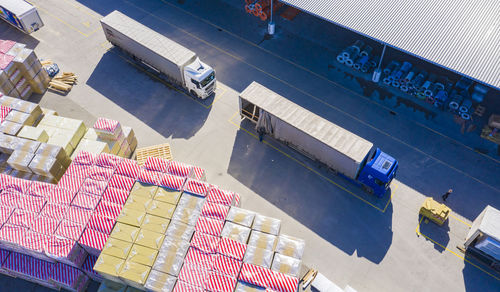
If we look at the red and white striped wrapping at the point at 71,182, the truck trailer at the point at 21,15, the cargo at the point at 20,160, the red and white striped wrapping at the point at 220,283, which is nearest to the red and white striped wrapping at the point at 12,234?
the red and white striped wrapping at the point at 71,182

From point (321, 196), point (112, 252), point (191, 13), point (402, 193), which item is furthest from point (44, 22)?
point (402, 193)

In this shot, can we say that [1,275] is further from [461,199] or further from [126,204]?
[461,199]

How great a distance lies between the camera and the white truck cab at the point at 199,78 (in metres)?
30.0

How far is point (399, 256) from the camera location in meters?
23.5

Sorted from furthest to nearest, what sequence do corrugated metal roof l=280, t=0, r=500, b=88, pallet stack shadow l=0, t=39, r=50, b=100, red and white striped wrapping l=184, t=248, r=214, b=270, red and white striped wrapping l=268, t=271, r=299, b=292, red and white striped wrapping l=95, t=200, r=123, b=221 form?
pallet stack shadow l=0, t=39, r=50, b=100 → corrugated metal roof l=280, t=0, r=500, b=88 → red and white striped wrapping l=95, t=200, r=123, b=221 → red and white striped wrapping l=184, t=248, r=214, b=270 → red and white striped wrapping l=268, t=271, r=299, b=292

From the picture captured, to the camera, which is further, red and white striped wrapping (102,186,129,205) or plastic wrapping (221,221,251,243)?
red and white striped wrapping (102,186,129,205)

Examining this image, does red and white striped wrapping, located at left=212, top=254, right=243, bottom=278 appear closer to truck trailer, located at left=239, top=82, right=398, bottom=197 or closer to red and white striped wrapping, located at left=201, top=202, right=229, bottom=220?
red and white striped wrapping, located at left=201, top=202, right=229, bottom=220

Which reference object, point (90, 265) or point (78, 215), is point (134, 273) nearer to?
point (90, 265)

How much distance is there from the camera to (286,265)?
1967 centimetres

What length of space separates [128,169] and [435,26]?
1019 inches

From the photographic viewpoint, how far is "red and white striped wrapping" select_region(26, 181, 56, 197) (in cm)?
2198

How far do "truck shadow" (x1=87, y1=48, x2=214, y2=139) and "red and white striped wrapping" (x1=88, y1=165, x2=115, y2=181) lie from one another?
7.58 metres

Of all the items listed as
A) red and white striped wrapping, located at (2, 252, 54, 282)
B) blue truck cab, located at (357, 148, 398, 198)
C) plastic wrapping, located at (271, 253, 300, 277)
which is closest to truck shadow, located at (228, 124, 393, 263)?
blue truck cab, located at (357, 148, 398, 198)

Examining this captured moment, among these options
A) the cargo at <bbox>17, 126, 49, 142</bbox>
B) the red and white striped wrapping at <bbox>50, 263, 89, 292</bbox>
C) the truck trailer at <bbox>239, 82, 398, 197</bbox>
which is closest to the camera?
the red and white striped wrapping at <bbox>50, 263, 89, 292</bbox>
